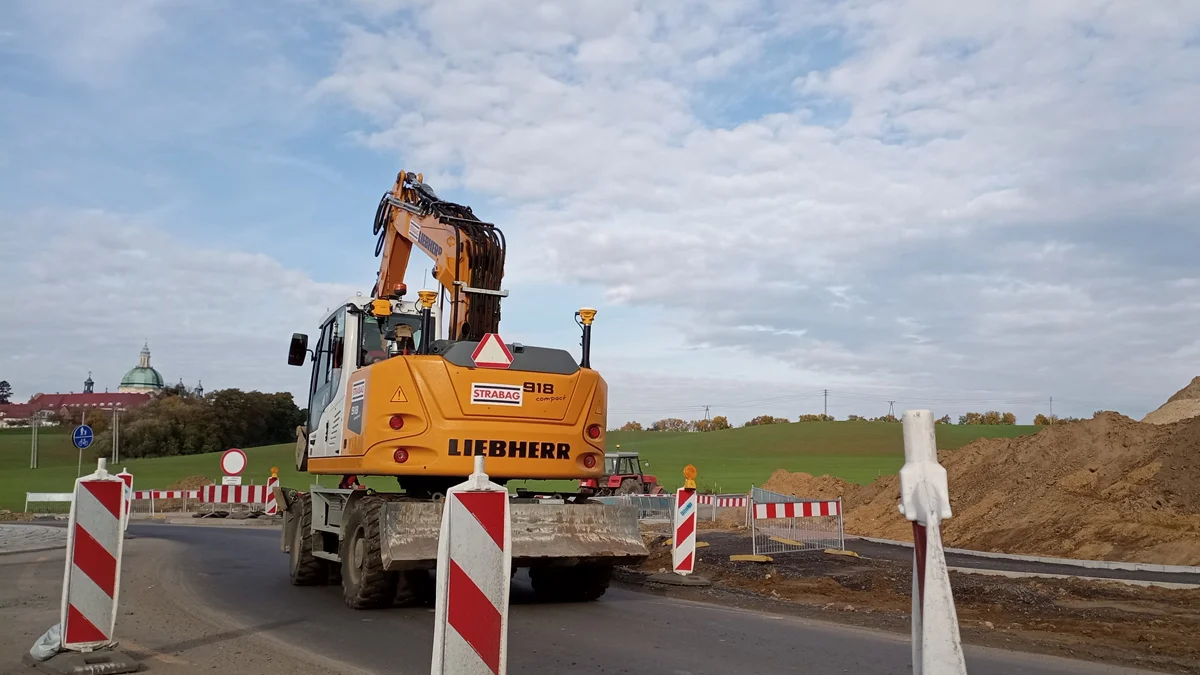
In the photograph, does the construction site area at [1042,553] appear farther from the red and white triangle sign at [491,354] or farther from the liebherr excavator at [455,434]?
the red and white triangle sign at [491,354]

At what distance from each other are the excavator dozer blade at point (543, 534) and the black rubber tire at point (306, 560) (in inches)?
139

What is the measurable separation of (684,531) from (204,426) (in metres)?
79.9

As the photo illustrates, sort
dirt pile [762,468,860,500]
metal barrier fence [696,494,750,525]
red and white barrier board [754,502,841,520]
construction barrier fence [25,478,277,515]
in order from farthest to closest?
dirt pile [762,468,860,500]
construction barrier fence [25,478,277,515]
metal barrier fence [696,494,750,525]
red and white barrier board [754,502,841,520]

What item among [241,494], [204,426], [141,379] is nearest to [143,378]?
[141,379]

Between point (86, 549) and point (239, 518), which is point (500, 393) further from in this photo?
point (239, 518)

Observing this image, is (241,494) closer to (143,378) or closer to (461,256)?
(461,256)

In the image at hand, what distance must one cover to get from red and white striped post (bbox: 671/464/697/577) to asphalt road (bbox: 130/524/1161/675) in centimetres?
173

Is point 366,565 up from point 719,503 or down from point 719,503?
up

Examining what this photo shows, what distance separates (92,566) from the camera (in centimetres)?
700

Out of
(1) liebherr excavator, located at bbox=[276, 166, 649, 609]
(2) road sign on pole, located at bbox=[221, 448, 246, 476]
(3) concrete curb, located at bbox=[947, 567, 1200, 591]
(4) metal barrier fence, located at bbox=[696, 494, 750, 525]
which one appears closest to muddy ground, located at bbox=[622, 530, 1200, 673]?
(3) concrete curb, located at bbox=[947, 567, 1200, 591]

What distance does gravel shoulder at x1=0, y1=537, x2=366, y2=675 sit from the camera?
23.8ft

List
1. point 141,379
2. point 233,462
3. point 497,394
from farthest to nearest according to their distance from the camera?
1. point 141,379
2. point 233,462
3. point 497,394

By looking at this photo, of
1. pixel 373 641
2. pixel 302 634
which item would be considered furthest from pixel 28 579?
pixel 373 641

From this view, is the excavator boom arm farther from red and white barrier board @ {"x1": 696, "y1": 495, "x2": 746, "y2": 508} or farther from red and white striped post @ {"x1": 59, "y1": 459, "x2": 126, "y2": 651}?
red and white barrier board @ {"x1": 696, "y1": 495, "x2": 746, "y2": 508}
